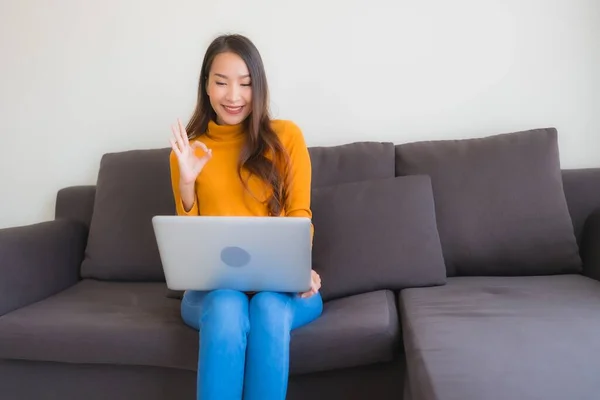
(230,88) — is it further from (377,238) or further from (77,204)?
(77,204)

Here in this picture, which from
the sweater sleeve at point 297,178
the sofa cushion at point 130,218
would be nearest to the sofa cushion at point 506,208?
the sweater sleeve at point 297,178

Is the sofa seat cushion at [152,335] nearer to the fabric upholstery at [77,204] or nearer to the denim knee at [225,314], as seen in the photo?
the denim knee at [225,314]

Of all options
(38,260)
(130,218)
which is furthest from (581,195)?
(38,260)

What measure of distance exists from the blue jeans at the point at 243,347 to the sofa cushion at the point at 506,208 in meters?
0.71

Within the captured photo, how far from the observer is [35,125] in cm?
238

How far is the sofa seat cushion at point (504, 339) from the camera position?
940 millimetres

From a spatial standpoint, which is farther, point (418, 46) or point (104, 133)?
point (104, 133)

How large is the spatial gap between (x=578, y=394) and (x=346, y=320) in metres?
0.60

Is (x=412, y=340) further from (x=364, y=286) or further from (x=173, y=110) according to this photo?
(x=173, y=110)

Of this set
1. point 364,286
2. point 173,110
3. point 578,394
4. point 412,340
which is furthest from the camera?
point 173,110

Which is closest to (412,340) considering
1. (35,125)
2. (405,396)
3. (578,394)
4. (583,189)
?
(405,396)

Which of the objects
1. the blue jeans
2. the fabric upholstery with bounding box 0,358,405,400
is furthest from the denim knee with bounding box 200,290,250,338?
the fabric upholstery with bounding box 0,358,405,400

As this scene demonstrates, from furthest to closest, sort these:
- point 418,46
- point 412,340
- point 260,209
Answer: point 418,46, point 260,209, point 412,340

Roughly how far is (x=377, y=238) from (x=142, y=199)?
852 mm
